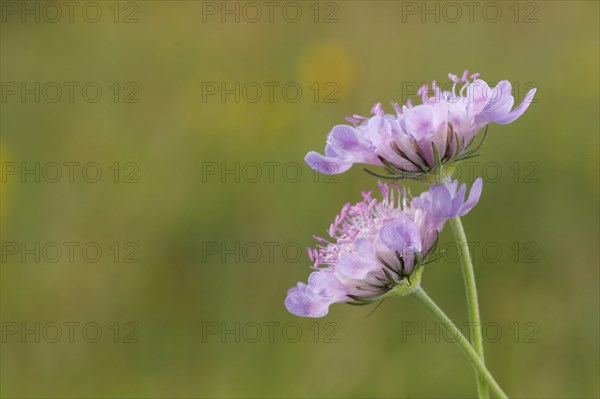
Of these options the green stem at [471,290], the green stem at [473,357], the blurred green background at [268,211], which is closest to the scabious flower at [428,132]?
the green stem at [471,290]

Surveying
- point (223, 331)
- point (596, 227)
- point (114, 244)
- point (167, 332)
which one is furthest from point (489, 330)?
point (114, 244)

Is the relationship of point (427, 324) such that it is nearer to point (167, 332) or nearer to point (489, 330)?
point (489, 330)

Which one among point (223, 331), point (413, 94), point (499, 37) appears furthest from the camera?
point (499, 37)

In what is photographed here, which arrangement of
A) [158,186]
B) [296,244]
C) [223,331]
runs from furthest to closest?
[158,186] < [296,244] < [223,331]

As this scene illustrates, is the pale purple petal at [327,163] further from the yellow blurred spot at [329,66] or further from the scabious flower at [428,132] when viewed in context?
the yellow blurred spot at [329,66]

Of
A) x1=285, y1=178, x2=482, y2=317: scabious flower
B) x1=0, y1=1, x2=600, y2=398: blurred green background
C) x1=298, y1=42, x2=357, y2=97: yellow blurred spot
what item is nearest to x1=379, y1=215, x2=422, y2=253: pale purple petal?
x1=285, y1=178, x2=482, y2=317: scabious flower
